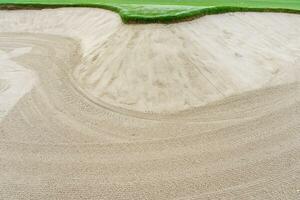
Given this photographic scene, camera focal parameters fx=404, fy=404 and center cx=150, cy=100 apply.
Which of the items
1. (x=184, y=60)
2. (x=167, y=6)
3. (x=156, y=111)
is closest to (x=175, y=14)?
(x=167, y=6)

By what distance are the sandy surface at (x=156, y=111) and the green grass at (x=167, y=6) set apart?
392 mm

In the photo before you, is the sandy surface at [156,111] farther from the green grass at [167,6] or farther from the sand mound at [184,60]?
the green grass at [167,6]

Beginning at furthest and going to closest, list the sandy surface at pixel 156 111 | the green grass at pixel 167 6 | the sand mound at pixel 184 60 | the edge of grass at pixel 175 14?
the green grass at pixel 167 6 → the edge of grass at pixel 175 14 → the sand mound at pixel 184 60 → the sandy surface at pixel 156 111

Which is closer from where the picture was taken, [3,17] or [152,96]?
[152,96]

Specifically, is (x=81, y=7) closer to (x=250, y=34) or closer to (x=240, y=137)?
(x=250, y=34)

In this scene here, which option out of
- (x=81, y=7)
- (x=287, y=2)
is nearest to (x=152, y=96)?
(x=81, y=7)

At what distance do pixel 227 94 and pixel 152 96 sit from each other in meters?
2.51

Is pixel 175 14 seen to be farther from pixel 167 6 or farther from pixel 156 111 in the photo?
pixel 156 111

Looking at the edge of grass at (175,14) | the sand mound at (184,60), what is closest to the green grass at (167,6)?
the edge of grass at (175,14)

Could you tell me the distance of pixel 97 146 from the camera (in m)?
11.0

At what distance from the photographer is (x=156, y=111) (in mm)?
12633

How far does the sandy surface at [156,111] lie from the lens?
9.62 metres

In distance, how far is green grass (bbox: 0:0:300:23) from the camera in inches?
631

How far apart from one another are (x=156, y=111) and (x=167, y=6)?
6344 millimetres
